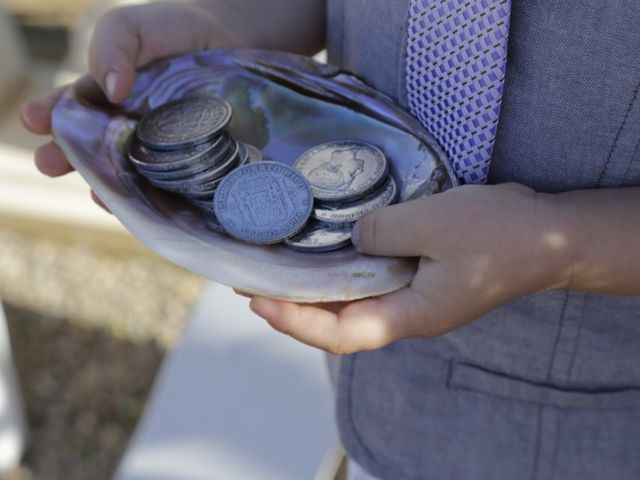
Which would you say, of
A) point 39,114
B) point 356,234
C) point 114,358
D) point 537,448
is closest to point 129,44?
point 39,114

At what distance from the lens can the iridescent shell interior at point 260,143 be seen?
2.41ft

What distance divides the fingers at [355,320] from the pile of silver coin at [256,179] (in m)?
0.07

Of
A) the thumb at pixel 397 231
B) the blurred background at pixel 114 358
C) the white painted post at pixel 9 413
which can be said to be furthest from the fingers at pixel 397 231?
the white painted post at pixel 9 413

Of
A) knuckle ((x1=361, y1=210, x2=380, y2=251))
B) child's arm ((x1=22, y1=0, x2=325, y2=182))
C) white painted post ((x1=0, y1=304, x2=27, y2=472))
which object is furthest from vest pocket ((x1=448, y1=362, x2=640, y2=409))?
white painted post ((x1=0, y1=304, x2=27, y2=472))

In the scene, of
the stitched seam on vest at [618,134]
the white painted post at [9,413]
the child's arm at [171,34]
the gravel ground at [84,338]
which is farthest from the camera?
the gravel ground at [84,338]

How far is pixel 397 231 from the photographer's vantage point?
0.73 meters

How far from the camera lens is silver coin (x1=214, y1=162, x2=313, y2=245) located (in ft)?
2.62

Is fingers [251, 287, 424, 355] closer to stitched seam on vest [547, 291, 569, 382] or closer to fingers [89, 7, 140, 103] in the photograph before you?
stitched seam on vest [547, 291, 569, 382]

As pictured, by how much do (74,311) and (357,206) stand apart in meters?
1.51

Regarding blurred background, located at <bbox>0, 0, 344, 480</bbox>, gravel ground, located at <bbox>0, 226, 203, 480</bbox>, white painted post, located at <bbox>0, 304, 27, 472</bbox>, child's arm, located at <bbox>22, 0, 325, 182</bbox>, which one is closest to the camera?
child's arm, located at <bbox>22, 0, 325, 182</bbox>

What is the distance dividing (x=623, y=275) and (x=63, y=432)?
1.50 m

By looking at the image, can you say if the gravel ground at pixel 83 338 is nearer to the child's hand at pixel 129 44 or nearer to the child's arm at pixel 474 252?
the child's hand at pixel 129 44

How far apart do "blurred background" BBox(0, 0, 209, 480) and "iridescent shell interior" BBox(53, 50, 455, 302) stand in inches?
45.9

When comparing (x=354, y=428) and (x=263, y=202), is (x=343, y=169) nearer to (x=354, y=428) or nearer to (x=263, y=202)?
(x=263, y=202)
